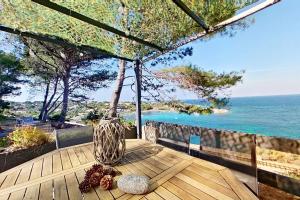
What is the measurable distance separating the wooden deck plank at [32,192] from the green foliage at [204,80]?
5008 millimetres

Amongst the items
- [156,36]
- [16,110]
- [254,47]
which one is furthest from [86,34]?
[254,47]

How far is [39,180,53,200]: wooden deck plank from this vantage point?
5.31 ft

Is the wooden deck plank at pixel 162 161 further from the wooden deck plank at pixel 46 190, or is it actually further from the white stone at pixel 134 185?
the wooden deck plank at pixel 46 190

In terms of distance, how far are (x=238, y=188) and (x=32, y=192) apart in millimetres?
1748

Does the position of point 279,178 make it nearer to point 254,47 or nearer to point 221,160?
point 221,160

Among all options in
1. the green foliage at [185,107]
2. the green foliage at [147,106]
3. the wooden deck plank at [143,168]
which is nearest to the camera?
the wooden deck plank at [143,168]

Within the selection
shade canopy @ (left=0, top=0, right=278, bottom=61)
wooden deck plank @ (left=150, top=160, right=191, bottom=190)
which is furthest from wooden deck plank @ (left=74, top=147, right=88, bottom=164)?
shade canopy @ (left=0, top=0, right=278, bottom=61)

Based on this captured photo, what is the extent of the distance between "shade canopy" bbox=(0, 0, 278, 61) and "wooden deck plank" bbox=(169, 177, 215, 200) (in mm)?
2032

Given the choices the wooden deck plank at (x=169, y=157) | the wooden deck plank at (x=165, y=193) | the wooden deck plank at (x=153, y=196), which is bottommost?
the wooden deck plank at (x=153, y=196)

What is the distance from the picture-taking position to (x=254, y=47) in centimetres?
3016

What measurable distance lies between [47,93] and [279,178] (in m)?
11.8

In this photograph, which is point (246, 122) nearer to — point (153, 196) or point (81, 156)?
point (81, 156)

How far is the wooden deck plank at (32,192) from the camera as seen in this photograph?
64.2 inches

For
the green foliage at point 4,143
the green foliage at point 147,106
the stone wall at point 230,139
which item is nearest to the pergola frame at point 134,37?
the stone wall at point 230,139
